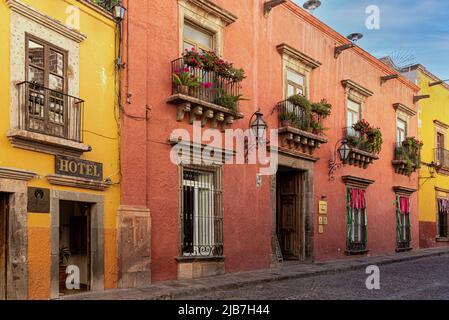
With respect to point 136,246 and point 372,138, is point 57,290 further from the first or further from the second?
point 372,138

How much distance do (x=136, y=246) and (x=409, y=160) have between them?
49.1 feet

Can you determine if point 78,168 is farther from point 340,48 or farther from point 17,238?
point 340,48

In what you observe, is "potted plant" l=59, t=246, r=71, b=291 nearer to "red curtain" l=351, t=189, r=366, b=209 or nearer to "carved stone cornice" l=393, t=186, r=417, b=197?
"red curtain" l=351, t=189, r=366, b=209

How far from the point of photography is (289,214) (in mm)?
16359

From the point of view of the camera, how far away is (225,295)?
1009 centimetres

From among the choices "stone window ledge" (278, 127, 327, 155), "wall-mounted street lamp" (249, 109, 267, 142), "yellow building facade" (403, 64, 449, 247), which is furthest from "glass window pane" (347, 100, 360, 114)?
"wall-mounted street lamp" (249, 109, 267, 142)

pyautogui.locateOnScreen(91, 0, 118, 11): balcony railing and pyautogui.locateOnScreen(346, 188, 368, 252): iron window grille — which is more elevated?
pyautogui.locateOnScreen(91, 0, 118, 11): balcony railing

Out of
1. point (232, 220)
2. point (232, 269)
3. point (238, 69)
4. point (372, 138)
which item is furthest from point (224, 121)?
point (372, 138)

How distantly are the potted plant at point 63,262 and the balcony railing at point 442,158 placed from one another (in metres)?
19.6

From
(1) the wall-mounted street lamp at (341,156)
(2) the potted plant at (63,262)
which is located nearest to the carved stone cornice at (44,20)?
(2) the potted plant at (63,262)

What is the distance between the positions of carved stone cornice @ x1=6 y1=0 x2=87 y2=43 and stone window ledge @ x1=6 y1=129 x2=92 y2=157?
193 centimetres

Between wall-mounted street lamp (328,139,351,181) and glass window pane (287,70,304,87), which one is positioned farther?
wall-mounted street lamp (328,139,351,181)

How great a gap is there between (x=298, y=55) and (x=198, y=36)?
4.06 metres

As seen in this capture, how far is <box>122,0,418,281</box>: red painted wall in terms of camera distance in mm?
10891
